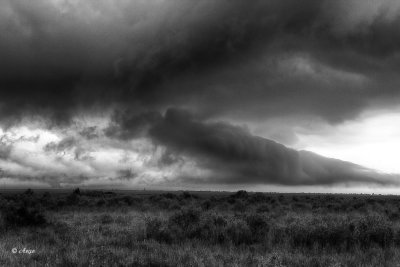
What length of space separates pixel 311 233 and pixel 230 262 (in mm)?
5058

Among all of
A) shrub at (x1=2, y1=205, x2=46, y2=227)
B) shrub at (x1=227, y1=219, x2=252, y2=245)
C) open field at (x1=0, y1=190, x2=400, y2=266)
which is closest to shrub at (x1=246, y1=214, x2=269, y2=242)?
open field at (x1=0, y1=190, x2=400, y2=266)

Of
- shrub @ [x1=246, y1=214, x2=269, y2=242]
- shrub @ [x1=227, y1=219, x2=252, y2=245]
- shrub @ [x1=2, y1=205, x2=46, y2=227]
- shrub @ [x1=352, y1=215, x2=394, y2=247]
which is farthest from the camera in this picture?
shrub @ [x1=2, y1=205, x2=46, y2=227]

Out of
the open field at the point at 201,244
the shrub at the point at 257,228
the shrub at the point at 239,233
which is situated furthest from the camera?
the shrub at the point at 257,228

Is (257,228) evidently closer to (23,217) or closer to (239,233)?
(239,233)

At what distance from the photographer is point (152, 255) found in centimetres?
1058

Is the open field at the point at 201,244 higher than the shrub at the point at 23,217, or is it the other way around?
the shrub at the point at 23,217

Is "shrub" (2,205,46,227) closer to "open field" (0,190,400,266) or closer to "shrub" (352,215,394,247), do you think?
"open field" (0,190,400,266)

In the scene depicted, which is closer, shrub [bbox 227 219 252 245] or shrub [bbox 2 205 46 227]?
shrub [bbox 227 219 252 245]

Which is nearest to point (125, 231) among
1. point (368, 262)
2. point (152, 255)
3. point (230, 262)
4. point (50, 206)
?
point (152, 255)

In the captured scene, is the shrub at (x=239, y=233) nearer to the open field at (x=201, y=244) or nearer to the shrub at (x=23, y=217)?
the open field at (x=201, y=244)

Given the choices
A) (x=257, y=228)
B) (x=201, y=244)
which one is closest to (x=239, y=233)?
(x=257, y=228)

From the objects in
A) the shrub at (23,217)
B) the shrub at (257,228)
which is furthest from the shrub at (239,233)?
the shrub at (23,217)

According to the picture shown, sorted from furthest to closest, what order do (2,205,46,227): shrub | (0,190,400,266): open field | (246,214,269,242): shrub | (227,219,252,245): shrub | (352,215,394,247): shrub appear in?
1. (2,205,46,227): shrub
2. (246,214,269,242): shrub
3. (227,219,252,245): shrub
4. (352,215,394,247): shrub
5. (0,190,400,266): open field

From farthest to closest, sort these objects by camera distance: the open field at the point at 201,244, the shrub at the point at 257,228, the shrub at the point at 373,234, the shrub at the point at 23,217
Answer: the shrub at the point at 23,217, the shrub at the point at 257,228, the shrub at the point at 373,234, the open field at the point at 201,244
